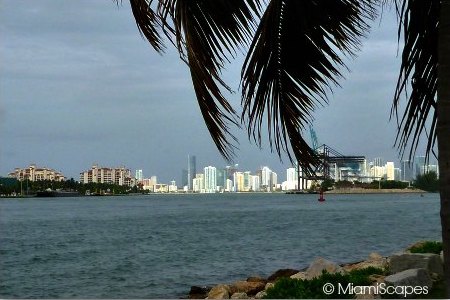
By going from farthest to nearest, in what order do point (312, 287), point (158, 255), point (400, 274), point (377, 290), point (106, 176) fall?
point (106, 176)
point (158, 255)
point (312, 287)
point (377, 290)
point (400, 274)

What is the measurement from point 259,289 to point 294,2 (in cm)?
1135

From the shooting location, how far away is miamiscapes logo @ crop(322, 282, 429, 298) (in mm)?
7121

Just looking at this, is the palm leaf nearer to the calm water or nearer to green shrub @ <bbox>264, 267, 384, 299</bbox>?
green shrub @ <bbox>264, 267, 384, 299</bbox>

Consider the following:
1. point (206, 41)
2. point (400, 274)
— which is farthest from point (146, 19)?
point (400, 274)

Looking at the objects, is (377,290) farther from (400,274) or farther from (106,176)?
(106,176)

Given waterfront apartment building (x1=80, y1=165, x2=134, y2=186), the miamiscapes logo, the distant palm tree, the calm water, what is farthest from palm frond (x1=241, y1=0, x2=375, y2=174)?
waterfront apartment building (x1=80, y1=165, x2=134, y2=186)

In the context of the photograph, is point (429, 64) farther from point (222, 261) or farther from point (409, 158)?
point (222, 261)

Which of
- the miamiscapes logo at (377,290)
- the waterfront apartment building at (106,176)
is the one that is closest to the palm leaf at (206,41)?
the miamiscapes logo at (377,290)

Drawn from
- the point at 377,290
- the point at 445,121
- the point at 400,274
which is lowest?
the point at 377,290

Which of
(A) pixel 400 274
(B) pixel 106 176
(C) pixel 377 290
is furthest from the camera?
(B) pixel 106 176

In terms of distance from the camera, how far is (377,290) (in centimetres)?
784

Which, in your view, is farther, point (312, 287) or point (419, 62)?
point (312, 287)

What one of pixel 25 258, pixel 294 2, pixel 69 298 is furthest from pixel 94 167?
pixel 294 2

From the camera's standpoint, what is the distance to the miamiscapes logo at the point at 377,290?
7121 mm
